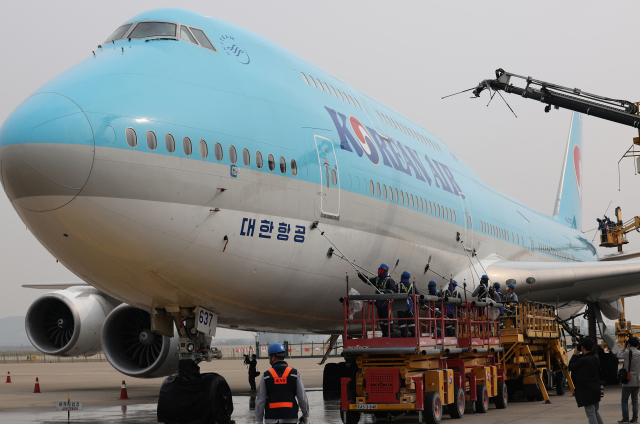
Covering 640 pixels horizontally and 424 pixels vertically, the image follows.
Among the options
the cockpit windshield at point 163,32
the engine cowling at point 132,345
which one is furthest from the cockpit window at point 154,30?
the engine cowling at point 132,345

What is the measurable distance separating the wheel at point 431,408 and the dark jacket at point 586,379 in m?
1.85

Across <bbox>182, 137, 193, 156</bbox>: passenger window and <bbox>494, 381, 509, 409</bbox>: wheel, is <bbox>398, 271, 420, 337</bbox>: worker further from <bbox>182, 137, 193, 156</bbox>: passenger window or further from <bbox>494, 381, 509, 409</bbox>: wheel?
<bbox>494, 381, 509, 409</bbox>: wheel

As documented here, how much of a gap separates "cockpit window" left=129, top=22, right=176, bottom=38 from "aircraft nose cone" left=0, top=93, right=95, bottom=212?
2.17 meters

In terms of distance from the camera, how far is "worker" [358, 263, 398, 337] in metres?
9.12

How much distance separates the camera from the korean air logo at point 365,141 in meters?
10.9

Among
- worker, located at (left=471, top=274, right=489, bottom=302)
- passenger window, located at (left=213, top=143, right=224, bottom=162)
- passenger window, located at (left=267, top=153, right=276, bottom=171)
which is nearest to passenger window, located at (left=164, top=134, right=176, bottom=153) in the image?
passenger window, located at (left=213, top=143, right=224, bottom=162)

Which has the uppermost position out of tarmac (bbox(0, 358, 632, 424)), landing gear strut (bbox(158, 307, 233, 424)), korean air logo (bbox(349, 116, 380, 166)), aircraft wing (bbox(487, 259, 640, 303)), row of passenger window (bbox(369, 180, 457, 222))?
korean air logo (bbox(349, 116, 380, 166))

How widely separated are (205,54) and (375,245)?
3691 mm

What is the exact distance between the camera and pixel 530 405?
1229 centimetres

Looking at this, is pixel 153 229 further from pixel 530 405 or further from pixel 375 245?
pixel 530 405

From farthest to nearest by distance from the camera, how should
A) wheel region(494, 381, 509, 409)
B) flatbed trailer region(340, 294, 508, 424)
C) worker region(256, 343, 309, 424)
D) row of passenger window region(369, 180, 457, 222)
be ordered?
wheel region(494, 381, 509, 409) < row of passenger window region(369, 180, 457, 222) < flatbed trailer region(340, 294, 508, 424) < worker region(256, 343, 309, 424)

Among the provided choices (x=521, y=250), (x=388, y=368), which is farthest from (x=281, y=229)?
(x=521, y=250)

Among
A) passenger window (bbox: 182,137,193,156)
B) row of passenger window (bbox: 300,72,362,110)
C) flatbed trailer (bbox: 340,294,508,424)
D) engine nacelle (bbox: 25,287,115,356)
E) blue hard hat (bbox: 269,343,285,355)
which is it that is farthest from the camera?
engine nacelle (bbox: 25,287,115,356)

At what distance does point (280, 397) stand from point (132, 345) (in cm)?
804
